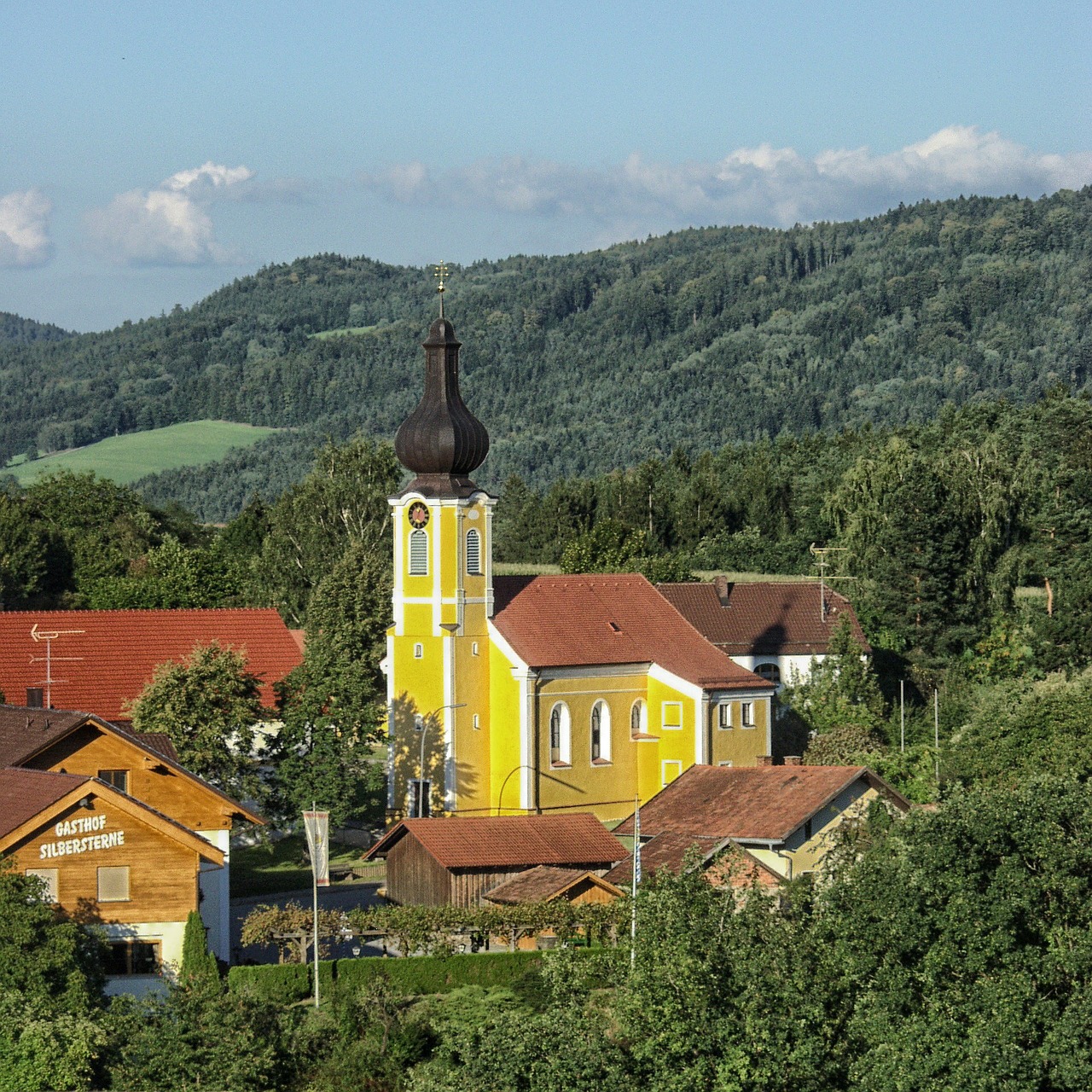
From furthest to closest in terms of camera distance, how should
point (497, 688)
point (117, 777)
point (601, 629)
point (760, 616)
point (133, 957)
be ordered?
point (760, 616)
point (601, 629)
point (497, 688)
point (117, 777)
point (133, 957)

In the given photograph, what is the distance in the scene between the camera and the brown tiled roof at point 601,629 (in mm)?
61344

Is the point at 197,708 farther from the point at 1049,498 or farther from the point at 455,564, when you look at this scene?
the point at 1049,498

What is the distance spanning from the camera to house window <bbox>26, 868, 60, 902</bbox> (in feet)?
128

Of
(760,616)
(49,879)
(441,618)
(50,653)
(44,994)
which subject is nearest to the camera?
(44,994)

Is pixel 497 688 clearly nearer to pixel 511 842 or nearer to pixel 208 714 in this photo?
pixel 208 714

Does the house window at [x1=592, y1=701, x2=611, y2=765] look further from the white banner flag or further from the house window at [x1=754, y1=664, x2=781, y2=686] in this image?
the white banner flag

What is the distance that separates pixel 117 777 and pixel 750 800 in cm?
1366

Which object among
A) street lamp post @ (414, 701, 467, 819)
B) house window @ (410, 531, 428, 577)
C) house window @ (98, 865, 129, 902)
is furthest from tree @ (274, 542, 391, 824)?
house window @ (98, 865, 129, 902)

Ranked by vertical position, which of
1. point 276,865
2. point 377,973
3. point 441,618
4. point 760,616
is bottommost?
point 377,973

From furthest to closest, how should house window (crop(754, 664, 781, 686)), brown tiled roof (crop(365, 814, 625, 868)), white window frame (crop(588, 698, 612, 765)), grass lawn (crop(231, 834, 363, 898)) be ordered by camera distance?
1. house window (crop(754, 664, 781, 686))
2. white window frame (crop(588, 698, 612, 765))
3. grass lawn (crop(231, 834, 363, 898))
4. brown tiled roof (crop(365, 814, 625, 868))

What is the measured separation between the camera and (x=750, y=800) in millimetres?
48125

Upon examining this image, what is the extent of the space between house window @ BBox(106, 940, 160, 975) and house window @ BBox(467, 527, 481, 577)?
74.5 feet

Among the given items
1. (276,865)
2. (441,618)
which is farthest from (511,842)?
(441,618)

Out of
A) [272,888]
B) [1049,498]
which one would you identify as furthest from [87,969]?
[1049,498]
